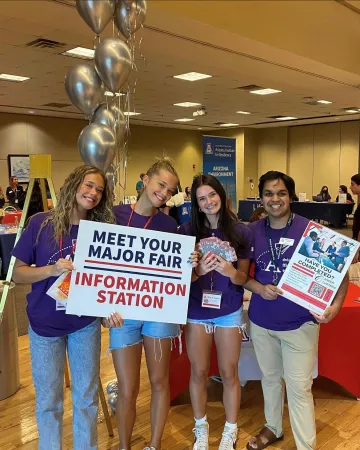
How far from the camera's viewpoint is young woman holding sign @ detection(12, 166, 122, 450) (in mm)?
1833

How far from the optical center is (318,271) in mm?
2111

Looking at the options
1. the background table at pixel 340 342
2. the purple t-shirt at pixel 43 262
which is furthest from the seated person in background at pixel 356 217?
the purple t-shirt at pixel 43 262

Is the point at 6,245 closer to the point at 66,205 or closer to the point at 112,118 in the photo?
the point at 112,118

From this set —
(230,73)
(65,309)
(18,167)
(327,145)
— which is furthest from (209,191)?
(327,145)

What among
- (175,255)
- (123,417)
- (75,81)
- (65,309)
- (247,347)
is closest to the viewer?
(65,309)

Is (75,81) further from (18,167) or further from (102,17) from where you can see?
(18,167)

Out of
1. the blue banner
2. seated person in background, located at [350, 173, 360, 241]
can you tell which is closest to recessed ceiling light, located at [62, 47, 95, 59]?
the blue banner

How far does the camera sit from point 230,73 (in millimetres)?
7270

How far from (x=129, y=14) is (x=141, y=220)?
1.09 meters

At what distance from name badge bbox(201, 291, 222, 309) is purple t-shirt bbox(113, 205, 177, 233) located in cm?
35

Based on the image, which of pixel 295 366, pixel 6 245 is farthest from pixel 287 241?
pixel 6 245

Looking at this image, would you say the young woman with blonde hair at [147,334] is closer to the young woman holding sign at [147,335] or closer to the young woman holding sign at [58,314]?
the young woman holding sign at [147,335]

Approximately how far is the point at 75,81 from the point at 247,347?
1.90 meters

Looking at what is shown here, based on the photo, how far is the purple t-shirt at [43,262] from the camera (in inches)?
72.1
